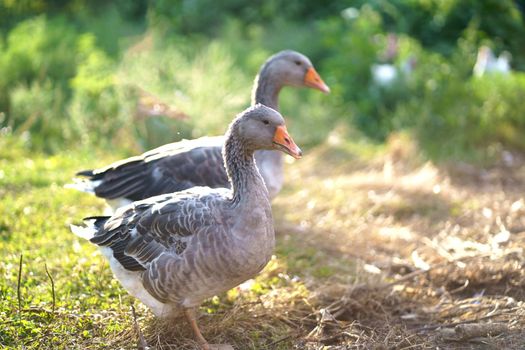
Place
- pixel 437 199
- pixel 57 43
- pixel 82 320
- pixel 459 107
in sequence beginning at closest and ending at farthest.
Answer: pixel 82 320
pixel 437 199
pixel 459 107
pixel 57 43

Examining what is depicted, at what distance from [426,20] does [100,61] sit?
15.5 ft

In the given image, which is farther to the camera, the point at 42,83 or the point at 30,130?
the point at 42,83

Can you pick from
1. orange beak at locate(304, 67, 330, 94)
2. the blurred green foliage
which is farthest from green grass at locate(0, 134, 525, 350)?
orange beak at locate(304, 67, 330, 94)

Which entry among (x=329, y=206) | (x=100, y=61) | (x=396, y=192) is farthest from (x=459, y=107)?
(x=100, y=61)

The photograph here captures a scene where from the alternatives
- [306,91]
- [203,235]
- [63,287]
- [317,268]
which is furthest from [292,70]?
[306,91]

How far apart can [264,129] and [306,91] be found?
7.64 m

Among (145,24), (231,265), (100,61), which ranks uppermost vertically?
(231,265)

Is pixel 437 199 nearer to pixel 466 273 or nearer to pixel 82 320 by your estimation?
pixel 466 273

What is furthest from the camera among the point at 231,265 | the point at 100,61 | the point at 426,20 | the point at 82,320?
the point at 426,20

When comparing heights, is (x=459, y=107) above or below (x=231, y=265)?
below

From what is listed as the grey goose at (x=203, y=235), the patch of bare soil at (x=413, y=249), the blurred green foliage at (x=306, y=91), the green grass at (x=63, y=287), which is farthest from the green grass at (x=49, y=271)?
the patch of bare soil at (x=413, y=249)

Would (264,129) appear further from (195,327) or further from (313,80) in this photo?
(313,80)

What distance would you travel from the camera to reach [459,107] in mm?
A: 8586

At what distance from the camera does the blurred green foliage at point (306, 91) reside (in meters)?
8.48
